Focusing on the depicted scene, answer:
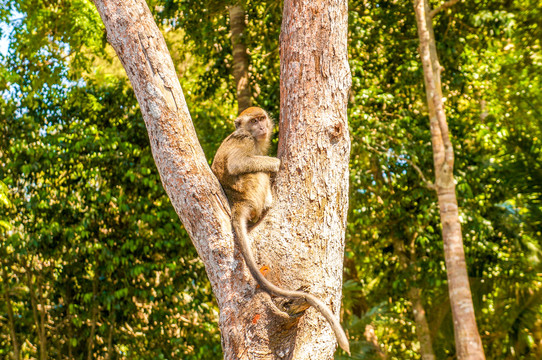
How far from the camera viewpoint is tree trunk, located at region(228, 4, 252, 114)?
8008 millimetres

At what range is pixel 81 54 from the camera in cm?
795

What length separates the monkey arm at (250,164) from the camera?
3914 millimetres

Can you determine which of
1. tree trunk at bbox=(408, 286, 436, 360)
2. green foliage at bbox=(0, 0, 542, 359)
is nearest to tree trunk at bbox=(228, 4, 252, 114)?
green foliage at bbox=(0, 0, 542, 359)

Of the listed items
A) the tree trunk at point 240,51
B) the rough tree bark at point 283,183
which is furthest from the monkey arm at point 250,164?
the tree trunk at point 240,51

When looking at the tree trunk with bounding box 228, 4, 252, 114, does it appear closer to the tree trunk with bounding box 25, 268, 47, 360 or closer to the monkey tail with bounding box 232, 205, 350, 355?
the tree trunk with bounding box 25, 268, 47, 360

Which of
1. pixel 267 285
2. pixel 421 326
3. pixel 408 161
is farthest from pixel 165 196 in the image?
pixel 267 285

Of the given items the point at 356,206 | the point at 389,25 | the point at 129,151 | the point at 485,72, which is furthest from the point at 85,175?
the point at 485,72

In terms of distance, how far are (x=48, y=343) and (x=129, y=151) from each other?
10.6 ft

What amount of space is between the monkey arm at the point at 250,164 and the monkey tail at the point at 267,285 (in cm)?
75

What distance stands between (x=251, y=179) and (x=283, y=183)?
2.47 feet

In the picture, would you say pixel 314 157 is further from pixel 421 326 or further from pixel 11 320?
pixel 421 326

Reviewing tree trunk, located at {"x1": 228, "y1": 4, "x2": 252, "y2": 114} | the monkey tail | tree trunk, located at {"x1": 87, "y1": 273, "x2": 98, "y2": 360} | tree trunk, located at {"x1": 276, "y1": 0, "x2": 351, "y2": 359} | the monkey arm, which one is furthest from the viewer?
tree trunk, located at {"x1": 87, "y1": 273, "x2": 98, "y2": 360}

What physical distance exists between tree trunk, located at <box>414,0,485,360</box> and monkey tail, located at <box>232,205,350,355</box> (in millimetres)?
4934

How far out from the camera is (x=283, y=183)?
315 centimetres
